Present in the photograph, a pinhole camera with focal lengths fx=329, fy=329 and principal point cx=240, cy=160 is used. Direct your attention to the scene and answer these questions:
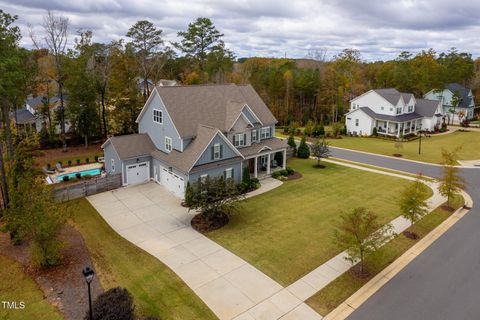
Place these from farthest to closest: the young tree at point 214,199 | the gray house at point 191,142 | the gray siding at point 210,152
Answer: the gray house at point 191,142 → the gray siding at point 210,152 → the young tree at point 214,199

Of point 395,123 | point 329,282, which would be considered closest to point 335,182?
point 329,282

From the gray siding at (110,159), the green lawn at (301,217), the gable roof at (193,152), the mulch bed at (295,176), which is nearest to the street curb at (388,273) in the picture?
the green lawn at (301,217)

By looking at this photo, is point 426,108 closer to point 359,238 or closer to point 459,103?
point 459,103

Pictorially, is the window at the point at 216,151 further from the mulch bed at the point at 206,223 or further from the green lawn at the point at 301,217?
the mulch bed at the point at 206,223

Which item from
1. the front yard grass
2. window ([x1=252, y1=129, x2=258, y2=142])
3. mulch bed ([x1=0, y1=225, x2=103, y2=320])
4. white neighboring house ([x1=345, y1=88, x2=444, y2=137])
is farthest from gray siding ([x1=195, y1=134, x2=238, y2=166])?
white neighboring house ([x1=345, y1=88, x2=444, y2=137])

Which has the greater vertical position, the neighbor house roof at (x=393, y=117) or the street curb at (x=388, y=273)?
the neighbor house roof at (x=393, y=117)

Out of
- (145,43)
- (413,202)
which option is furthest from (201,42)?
(413,202)
